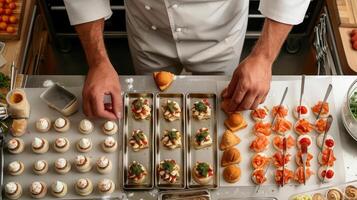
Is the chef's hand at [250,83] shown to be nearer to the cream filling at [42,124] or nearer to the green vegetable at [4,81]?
the cream filling at [42,124]

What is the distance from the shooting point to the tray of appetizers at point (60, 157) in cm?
161

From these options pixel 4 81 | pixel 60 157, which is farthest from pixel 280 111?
pixel 4 81

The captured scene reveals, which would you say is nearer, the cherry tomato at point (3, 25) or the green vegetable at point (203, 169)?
the green vegetable at point (203, 169)

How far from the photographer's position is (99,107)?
5.40ft

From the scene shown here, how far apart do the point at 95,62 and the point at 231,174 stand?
2.22 feet

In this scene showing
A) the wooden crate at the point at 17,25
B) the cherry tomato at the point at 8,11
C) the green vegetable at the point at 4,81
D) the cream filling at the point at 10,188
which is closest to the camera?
the cream filling at the point at 10,188

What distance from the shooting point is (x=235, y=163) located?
167 cm

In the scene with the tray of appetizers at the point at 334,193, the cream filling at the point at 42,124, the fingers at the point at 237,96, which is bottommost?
the tray of appetizers at the point at 334,193

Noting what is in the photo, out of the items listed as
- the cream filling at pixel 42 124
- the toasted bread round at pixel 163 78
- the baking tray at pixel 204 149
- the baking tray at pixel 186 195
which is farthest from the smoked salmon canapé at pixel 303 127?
the cream filling at pixel 42 124

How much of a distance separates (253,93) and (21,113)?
0.90 metres

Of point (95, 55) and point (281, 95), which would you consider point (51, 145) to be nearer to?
point (95, 55)

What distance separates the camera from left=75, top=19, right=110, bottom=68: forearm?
1701 millimetres

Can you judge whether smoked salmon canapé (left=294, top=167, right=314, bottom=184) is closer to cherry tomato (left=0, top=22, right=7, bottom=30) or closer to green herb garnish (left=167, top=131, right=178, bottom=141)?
green herb garnish (left=167, top=131, right=178, bottom=141)

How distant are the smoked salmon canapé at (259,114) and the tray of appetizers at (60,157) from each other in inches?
21.5
